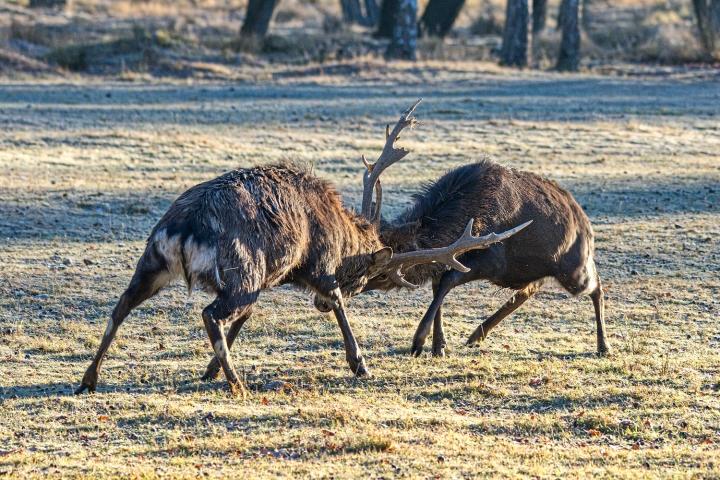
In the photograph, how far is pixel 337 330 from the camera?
420 inches

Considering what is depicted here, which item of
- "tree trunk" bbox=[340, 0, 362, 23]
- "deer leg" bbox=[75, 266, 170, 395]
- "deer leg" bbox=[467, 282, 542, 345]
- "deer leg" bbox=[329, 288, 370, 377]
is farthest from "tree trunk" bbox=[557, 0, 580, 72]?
"deer leg" bbox=[75, 266, 170, 395]

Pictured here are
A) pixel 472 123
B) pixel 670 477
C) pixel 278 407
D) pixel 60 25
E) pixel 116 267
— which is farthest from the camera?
pixel 60 25

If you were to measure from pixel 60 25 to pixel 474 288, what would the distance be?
23073 millimetres

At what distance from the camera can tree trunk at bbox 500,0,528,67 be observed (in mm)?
28578

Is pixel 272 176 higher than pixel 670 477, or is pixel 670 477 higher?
pixel 272 176

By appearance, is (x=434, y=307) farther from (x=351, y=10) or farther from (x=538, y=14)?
(x=351, y=10)

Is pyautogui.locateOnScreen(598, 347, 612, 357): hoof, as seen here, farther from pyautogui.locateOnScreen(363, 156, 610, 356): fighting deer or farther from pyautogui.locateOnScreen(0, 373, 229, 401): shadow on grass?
pyautogui.locateOnScreen(0, 373, 229, 401): shadow on grass

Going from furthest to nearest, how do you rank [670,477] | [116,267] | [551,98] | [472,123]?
[551,98] < [472,123] < [116,267] < [670,477]

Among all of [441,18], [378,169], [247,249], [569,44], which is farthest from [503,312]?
[441,18]

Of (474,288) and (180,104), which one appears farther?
(180,104)

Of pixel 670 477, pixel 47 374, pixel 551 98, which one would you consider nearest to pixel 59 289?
pixel 47 374

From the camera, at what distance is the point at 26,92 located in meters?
21.3

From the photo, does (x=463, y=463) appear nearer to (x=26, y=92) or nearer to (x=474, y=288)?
(x=474, y=288)

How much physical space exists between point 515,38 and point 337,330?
19.2m
